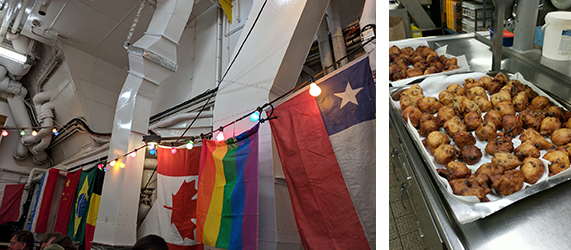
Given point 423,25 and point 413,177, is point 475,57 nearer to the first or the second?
point 423,25

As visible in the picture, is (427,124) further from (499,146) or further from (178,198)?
(178,198)

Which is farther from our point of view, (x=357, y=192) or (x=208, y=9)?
(x=208, y=9)

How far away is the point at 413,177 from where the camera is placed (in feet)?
3.76

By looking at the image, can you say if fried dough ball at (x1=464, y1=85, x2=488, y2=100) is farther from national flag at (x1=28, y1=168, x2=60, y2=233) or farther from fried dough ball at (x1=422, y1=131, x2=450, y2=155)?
national flag at (x1=28, y1=168, x2=60, y2=233)

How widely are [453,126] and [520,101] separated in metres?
0.42

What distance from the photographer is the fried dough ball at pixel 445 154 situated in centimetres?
126

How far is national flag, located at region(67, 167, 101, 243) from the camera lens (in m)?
5.74

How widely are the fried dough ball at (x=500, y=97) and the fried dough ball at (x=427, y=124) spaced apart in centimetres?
39

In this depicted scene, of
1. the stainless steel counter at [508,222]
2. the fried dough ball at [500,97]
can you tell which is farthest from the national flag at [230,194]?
the fried dough ball at [500,97]

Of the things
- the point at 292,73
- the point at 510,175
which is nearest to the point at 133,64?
the point at 292,73

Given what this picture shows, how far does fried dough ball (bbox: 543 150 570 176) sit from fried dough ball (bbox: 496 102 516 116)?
0.38 m

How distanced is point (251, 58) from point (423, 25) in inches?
84.0

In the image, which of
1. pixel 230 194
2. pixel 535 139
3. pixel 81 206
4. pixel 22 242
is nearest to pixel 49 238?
pixel 22 242

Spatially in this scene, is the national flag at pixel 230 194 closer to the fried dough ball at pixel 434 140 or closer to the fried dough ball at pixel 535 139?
the fried dough ball at pixel 434 140
